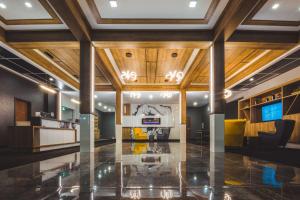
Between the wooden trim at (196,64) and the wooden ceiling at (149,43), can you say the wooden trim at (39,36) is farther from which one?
the wooden trim at (196,64)

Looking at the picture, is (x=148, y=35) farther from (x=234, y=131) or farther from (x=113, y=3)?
(x=234, y=131)

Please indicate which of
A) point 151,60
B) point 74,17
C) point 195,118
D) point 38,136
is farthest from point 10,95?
point 195,118

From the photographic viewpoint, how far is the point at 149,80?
12.0 m

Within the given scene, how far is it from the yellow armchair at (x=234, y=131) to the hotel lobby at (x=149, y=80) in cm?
3

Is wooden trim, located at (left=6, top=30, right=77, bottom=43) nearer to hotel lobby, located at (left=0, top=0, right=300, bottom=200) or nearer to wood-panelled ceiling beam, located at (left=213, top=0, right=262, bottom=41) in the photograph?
hotel lobby, located at (left=0, top=0, right=300, bottom=200)

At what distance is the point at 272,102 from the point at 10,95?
35.4 ft

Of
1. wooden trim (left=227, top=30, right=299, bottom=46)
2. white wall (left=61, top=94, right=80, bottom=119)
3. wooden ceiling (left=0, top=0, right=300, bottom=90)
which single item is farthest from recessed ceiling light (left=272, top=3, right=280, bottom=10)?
white wall (left=61, top=94, right=80, bottom=119)

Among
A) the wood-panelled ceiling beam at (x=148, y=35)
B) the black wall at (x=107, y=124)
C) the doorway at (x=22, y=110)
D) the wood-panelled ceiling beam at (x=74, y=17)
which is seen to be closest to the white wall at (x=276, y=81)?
the wood-panelled ceiling beam at (x=148, y=35)

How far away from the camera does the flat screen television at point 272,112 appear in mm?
9125

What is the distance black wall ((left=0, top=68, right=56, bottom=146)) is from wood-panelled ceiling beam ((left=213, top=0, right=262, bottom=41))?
790 cm

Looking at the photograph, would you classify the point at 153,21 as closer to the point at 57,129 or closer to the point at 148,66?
the point at 148,66

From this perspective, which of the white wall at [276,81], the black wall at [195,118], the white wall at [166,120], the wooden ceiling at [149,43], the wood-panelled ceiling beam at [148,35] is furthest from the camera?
the black wall at [195,118]

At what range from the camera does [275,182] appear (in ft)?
7.07

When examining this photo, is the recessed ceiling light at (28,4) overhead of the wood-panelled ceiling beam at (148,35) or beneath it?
overhead
